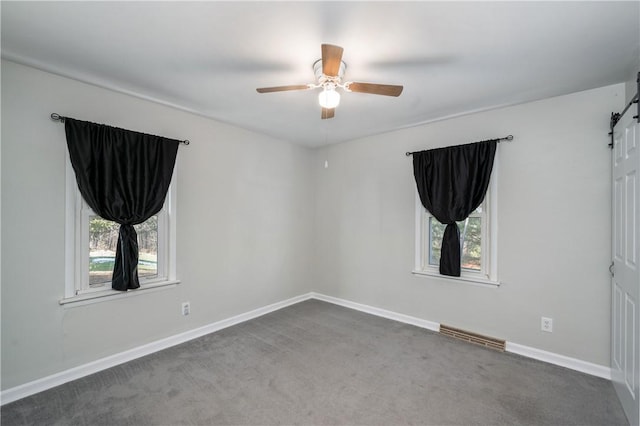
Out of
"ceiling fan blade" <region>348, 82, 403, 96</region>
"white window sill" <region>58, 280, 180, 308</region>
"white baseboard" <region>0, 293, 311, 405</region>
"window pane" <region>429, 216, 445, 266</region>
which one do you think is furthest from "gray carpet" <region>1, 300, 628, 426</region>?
"ceiling fan blade" <region>348, 82, 403, 96</region>

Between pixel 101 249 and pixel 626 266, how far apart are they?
4.19 meters

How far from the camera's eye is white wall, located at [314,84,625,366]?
249 centimetres

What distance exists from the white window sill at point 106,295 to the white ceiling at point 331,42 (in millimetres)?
1532

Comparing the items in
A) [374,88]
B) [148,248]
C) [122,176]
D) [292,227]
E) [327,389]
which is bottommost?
[327,389]

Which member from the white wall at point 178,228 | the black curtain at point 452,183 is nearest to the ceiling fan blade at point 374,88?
the black curtain at point 452,183

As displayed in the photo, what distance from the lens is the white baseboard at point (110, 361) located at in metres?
2.10

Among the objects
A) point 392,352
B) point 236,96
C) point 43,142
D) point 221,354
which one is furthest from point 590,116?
point 43,142

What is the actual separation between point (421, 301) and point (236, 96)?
3110mm

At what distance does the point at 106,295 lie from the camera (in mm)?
2520

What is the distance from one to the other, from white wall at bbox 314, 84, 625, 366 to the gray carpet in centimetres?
38

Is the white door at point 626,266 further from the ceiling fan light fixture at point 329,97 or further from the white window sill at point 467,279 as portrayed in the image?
the ceiling fan light fixture at point 329,97

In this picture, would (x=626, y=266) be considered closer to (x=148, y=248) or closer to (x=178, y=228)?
(x=178, y=228)

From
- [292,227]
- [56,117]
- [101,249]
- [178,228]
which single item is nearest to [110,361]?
[101,249]

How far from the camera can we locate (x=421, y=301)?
3.49 m
